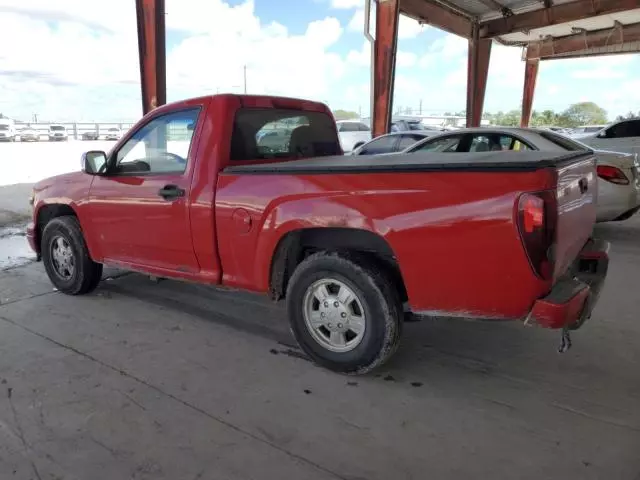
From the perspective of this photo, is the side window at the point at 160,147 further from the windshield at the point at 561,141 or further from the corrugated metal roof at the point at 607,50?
the corrugated metal roof at the point at 607,50

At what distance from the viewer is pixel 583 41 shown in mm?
21812

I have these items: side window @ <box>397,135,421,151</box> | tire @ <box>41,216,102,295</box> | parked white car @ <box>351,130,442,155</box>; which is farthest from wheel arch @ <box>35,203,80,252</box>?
side window @ <box>397,135,421,151</box>

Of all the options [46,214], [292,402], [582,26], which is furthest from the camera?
[582,26]

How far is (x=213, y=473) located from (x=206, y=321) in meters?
1.99

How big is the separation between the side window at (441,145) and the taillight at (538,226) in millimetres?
5291

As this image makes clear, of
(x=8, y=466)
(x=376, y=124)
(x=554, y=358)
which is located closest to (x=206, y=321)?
(x=8, y=466)

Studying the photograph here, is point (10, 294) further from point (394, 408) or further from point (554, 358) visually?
point (554, 358)

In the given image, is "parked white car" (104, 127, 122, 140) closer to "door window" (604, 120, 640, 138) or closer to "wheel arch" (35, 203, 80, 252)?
"door window" (604, 120, 640, 138)

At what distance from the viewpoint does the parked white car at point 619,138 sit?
1063 cm

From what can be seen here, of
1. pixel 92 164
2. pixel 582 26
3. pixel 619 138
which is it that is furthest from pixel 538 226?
pixel 582 26

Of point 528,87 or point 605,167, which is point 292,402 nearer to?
point 605,167

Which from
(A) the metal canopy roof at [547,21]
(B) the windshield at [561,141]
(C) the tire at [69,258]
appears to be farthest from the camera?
(A) the metal canopy roof at [547,21]

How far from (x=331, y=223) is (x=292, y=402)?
3.54 ft

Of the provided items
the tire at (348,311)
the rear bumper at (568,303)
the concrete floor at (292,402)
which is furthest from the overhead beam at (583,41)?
the tire at (348,311)
